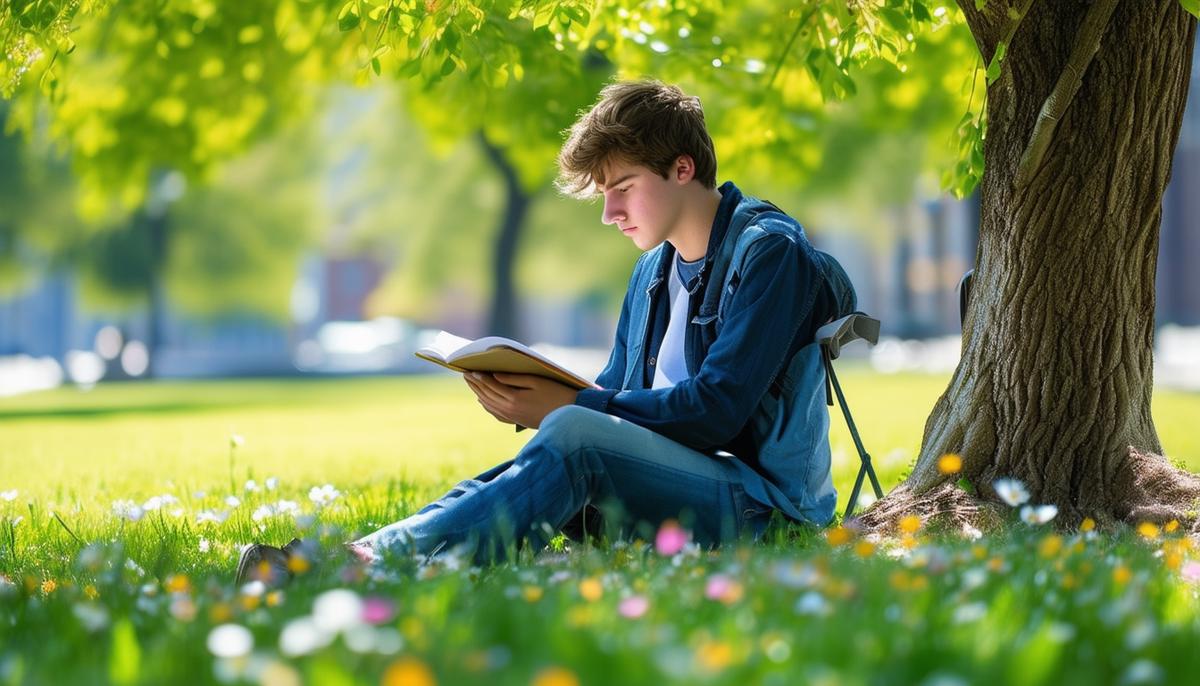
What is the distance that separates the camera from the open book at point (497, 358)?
11.8ft

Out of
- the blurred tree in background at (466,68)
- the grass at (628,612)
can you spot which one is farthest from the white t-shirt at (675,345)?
the blurred tree in background at (466,68)

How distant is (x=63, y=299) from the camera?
62.0 m

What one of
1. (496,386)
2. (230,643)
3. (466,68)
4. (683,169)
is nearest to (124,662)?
(230,643)

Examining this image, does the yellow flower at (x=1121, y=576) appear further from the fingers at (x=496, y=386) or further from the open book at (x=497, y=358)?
the fingers at (x=496, y=386)

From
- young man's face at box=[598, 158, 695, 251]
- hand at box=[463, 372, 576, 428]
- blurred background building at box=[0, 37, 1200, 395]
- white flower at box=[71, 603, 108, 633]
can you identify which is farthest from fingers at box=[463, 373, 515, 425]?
blurred background building at box=[0, 37, 1200, 395]

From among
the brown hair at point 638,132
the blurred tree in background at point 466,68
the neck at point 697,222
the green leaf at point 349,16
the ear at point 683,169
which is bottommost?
the neck at point 697,222

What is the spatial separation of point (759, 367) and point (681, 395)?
0.23m

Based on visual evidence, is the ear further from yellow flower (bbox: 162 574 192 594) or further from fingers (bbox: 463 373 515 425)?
yellow flower (bbox: 162 574 192 594)

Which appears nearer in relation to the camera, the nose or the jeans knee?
the jeans knee

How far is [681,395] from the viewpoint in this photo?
3742 millimetres

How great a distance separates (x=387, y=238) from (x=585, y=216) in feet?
17.9

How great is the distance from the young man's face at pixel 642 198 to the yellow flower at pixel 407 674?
222 centimetres

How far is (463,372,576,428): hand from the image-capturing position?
3.86 meters

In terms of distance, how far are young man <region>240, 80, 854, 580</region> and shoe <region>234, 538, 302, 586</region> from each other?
8.8 inches
